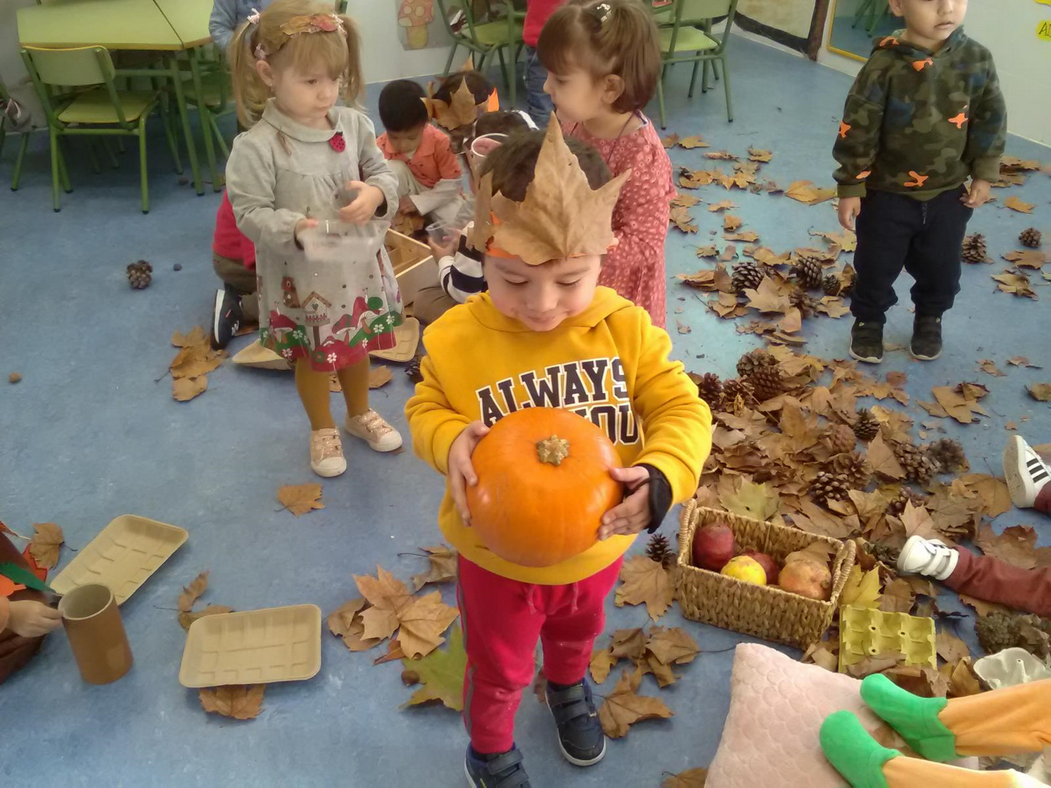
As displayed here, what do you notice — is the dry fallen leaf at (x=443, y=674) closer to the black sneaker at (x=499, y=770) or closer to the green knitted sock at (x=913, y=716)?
the black sneaker at (x=499, y=770)

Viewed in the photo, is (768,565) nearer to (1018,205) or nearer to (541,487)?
(541,487)

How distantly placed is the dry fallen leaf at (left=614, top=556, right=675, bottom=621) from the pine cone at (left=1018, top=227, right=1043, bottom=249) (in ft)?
10.4

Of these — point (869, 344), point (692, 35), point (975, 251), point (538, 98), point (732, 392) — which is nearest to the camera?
point (732, 392)

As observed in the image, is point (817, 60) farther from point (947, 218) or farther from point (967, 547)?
point (967, 547)

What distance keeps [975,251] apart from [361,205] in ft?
11.1

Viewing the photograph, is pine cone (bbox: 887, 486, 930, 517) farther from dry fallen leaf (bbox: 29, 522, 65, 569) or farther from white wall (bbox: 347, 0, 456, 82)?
white wall (bbox: 347, 0, 456, 82)

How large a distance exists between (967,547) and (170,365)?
10.4 ft

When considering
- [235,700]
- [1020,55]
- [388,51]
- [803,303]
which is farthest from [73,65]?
[1020,55]

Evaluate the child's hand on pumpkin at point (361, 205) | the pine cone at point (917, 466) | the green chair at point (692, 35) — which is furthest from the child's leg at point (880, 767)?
the green chair at point (692, 35)

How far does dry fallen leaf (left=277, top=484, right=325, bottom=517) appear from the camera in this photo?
2760mm

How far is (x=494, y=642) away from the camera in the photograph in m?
1.59

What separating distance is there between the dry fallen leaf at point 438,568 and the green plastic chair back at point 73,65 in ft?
11.1

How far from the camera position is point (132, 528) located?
103 inches

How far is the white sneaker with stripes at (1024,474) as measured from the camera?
2.67 meters
